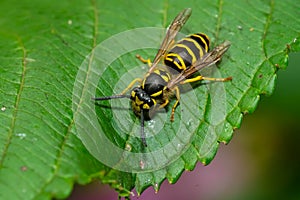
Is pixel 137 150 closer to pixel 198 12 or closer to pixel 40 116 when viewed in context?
pixel 40 116

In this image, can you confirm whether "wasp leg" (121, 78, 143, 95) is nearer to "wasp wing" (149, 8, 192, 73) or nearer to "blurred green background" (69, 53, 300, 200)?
"wasp wing" (149, 8, 192, 73)

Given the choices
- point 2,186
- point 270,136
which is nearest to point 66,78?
point 2,186

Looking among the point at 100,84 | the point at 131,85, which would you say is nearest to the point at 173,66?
the point at 131,85

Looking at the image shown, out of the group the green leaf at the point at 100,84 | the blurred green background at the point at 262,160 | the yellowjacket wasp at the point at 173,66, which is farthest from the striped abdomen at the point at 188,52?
the blurred green background at the point at 262,160

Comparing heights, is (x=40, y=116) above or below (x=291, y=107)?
below

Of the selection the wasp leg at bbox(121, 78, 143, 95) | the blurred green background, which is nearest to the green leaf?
the wasp leg at bbox(121, 78, 143, 95)

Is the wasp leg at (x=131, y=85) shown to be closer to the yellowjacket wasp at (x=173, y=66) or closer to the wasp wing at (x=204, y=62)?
the yellowjacket wasp at (x=173, y=66)

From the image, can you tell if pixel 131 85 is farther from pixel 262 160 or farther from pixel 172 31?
pixel 262 160
